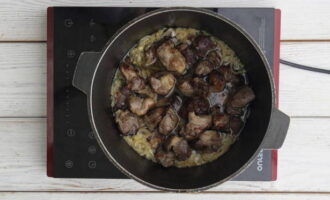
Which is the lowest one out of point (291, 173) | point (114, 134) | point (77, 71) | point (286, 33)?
point (291, 173)

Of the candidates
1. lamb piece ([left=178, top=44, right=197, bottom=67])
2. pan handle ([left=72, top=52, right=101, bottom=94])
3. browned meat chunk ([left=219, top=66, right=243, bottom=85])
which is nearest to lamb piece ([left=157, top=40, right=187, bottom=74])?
lamb piece ([left=178, top=44, right=197, bottom=67])

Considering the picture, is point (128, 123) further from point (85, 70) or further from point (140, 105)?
point (85, 70)

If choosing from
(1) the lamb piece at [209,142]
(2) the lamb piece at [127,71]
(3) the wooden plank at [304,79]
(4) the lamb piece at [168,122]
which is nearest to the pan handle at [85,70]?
(2) the lamb piece at [127,71]

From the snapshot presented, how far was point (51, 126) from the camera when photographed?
123 cm

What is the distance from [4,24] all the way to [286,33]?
2.95 feet

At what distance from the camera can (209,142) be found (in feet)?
3.84

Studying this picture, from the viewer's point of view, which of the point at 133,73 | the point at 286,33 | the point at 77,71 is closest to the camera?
the point at 77,71

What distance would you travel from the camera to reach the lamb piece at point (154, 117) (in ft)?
3.84

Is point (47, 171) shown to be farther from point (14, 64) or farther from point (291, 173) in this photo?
point (291, 173)

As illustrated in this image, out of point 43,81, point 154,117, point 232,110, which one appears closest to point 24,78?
point 43,81

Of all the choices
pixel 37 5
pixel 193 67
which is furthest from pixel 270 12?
pixel 37 5

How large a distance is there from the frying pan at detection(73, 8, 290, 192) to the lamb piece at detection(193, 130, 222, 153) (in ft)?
0.14

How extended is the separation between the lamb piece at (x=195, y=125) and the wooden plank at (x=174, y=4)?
1.14ft

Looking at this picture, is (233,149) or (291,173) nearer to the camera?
(233,149)
